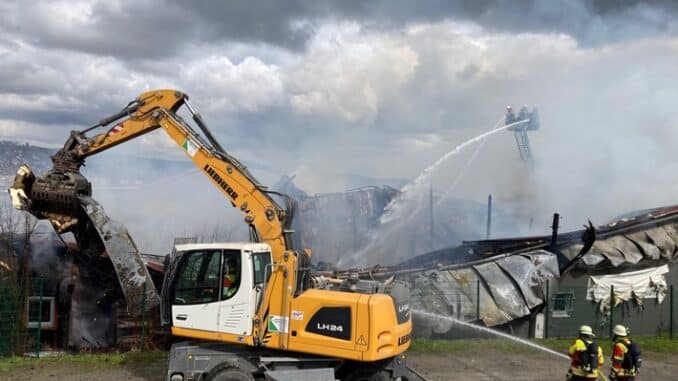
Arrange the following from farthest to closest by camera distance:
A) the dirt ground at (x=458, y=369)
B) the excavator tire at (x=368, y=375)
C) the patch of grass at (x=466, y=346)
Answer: the patch of grass at (x=466, y=346), the dirt ground at (x=458, y=369), the excavator tire at (x=368, y=375)

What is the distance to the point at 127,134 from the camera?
12.4m

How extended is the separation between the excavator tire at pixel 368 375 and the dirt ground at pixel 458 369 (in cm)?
412

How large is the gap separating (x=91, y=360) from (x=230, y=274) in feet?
21.2

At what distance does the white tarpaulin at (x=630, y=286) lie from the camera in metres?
20.4

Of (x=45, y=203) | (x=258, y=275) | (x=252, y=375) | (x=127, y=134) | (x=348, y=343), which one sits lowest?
(x=252, y=375)

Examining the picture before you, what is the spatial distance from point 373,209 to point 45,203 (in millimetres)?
15467

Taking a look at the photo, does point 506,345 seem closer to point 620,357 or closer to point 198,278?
point 620,357

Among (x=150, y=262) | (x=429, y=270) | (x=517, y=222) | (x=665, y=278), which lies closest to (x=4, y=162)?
(x=150, y=262)

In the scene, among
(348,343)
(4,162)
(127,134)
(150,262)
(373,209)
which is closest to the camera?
(348,343)

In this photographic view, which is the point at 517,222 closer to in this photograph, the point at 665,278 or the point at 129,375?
the point at 665,278

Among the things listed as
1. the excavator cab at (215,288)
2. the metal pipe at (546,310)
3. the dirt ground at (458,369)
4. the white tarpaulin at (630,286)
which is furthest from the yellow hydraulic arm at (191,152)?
the white tarpaulin at (630,286)

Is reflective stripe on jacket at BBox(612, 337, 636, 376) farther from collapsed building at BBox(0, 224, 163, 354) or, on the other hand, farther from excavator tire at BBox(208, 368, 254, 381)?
collapsed building at BBox(0, 224, 163, 354)

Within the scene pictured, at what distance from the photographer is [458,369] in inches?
578

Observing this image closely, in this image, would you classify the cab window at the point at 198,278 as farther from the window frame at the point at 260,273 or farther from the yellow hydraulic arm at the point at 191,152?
the yellow hydraulic arm at the point at 191,152
